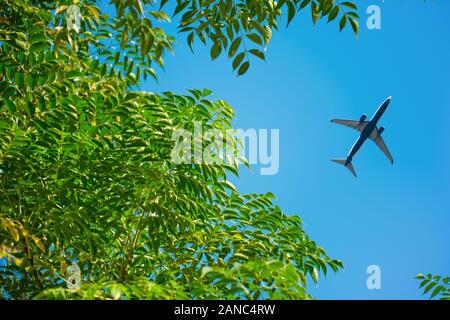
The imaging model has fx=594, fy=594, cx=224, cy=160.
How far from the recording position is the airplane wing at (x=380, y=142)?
23361mm

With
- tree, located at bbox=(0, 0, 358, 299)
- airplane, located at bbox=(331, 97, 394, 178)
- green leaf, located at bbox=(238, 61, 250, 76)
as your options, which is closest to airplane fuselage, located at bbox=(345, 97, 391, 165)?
airplane, located at bbox=(331, 97, 394, 178)

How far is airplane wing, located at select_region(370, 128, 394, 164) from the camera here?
23361 millimetres

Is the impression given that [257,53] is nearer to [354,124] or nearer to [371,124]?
[354,124]

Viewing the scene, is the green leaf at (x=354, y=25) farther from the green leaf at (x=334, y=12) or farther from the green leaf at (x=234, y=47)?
the green leaf at (x=234, y=47)

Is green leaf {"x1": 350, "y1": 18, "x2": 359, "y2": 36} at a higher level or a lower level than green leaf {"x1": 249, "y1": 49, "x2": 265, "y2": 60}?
higher

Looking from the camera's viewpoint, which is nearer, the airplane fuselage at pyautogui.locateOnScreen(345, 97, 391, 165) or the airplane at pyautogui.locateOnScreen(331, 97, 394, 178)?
the airplane at pyautogui.locateOnScreen(331, 97, 394, 178)

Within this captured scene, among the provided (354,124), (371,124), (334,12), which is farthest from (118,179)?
(371,124)

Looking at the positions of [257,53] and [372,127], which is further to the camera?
[372,127]

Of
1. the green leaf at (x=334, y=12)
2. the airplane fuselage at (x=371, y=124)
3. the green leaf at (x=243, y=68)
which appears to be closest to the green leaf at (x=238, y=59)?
the green leaf at (x=243, y=68)

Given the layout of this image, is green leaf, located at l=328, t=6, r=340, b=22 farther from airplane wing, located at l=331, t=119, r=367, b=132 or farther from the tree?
airplane wing, located at l=331, t=119, r=367, b=132

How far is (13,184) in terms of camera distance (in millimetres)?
4910

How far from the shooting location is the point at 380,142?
24000 mm
